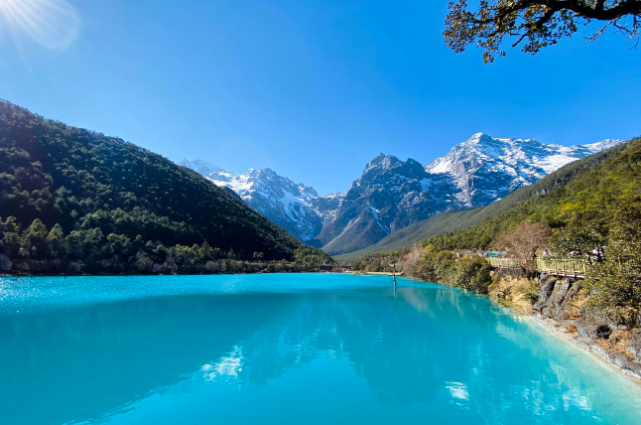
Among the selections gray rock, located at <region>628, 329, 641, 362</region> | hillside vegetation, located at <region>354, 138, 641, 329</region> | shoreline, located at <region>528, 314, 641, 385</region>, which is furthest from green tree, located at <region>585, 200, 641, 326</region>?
shoreline, located at <region>528, 314, 641, 385</region>

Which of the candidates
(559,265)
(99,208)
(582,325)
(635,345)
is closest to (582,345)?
(582,325)

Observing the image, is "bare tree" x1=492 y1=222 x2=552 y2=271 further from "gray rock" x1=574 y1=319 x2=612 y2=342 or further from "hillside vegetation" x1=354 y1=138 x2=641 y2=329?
"gray rock" x1=574 y1=319 x2=612 y2=342

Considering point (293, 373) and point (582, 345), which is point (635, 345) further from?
point (293, 373)

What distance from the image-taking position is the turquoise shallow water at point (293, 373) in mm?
10648

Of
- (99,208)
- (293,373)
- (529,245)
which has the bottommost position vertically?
(293,373)

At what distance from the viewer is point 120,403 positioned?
11.0 m

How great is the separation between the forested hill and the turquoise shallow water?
4313 cm

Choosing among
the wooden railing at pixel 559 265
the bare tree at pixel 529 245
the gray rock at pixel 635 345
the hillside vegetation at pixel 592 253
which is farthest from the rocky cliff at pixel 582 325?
the bare tree at pixel 529 245

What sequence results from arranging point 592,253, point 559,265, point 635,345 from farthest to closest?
point 559,265
point 592,253
point 635,345

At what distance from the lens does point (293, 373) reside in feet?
Answer: 49.0

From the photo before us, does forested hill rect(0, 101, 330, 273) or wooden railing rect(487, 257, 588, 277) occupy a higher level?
forested hill rect(0, 101, 330, 273)

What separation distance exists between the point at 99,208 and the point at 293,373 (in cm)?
8454

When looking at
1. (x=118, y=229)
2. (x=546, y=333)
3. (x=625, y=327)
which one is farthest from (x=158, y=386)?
(x=118, y=229)

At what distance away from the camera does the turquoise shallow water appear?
10648 mm
